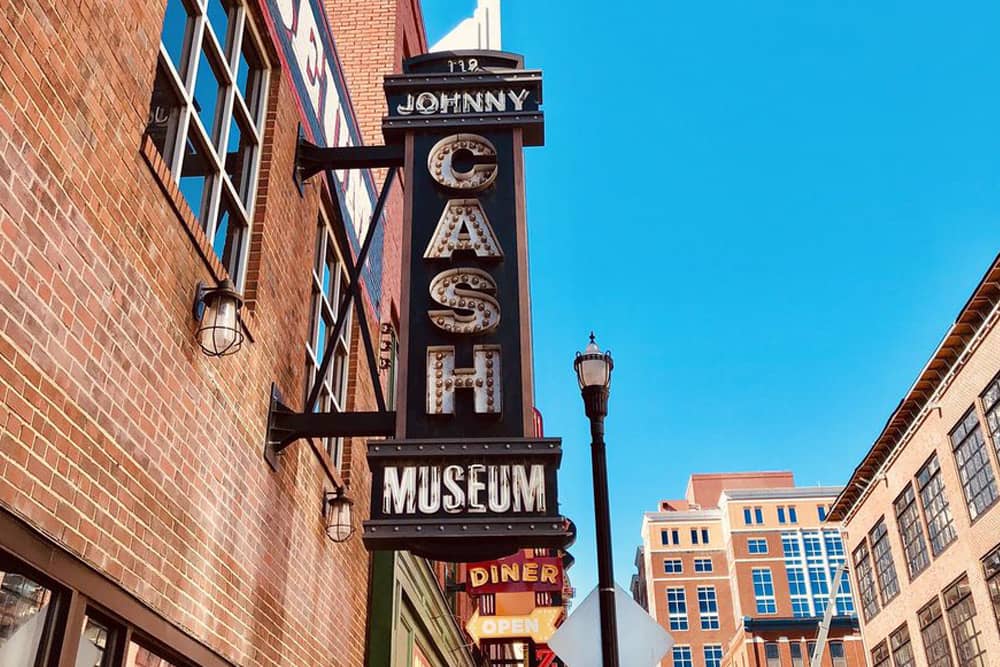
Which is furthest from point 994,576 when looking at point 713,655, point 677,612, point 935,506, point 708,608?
point 708,608

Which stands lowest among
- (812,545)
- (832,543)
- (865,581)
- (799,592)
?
(865,581)

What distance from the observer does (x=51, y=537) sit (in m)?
4.23

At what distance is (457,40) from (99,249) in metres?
8.27

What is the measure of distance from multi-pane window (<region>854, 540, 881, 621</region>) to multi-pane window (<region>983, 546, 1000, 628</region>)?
46.9 ft

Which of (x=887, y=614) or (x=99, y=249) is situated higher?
(x=887, y=614)

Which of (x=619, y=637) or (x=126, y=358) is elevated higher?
(x=126, y=358)

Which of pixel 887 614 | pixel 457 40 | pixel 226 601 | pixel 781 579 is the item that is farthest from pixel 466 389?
pixel 781 579

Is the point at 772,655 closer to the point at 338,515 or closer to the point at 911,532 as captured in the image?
the point at 911,532

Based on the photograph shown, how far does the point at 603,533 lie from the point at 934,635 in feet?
105

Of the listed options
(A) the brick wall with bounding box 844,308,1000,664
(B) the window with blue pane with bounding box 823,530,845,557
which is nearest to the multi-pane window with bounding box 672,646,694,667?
(B) the window with blue pane with bounding box 823,530,845,557

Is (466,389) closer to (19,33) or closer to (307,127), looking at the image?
(307,127)

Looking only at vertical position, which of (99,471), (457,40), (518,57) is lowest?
(99,471)

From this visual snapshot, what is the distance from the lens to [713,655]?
10844cm

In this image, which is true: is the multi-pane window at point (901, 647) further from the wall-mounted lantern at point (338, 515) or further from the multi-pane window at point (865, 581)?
the wall-mounted lantern at point (338, 515)
